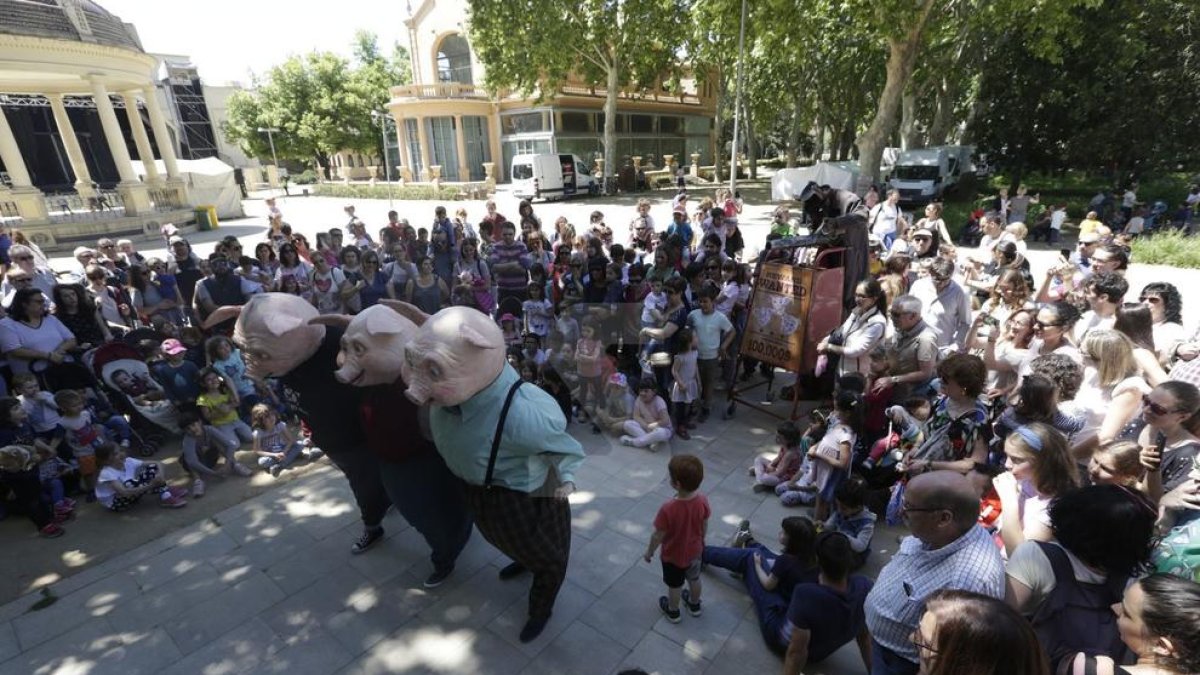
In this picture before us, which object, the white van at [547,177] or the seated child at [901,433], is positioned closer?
the seated child at [901,433]

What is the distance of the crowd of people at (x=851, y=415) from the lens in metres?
2.06

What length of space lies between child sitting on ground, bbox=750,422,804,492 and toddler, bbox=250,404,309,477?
448 centimetres

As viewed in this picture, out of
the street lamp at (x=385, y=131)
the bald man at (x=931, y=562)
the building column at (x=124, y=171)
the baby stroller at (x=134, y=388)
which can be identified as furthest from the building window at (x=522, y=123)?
the bald man at (x=931, y=562)

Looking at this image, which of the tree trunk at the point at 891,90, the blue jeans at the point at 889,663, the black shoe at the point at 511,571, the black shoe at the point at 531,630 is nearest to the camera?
the blue jeans at the point at 889,663

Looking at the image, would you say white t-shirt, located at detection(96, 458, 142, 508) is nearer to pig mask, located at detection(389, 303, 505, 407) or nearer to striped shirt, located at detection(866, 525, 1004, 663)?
pig mask, located at detection(389, 303, 505, 407)

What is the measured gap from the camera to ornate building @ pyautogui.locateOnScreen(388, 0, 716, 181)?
3378 cm

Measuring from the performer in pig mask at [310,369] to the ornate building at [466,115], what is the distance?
32737mm

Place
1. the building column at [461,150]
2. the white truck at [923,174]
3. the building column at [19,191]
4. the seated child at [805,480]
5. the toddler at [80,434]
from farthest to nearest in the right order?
1. the building column at [461,150]
2. the white truck at [923,174]
3. the building column at [19,191]
4. the toddler at [80,434]
5. the seated child at [805,480]

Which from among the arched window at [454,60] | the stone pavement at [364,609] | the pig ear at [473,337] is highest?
the arched window at [454,60]

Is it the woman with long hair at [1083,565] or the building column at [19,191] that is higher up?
the building column at [19,191]

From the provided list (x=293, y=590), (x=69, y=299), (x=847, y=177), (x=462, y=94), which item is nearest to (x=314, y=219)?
(x=462, y=94)

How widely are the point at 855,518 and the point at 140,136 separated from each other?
25.7 metres

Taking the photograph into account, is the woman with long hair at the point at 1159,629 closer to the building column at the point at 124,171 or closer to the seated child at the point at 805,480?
the seated child at the point at 805,480

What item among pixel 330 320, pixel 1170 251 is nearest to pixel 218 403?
pixel 330 320
